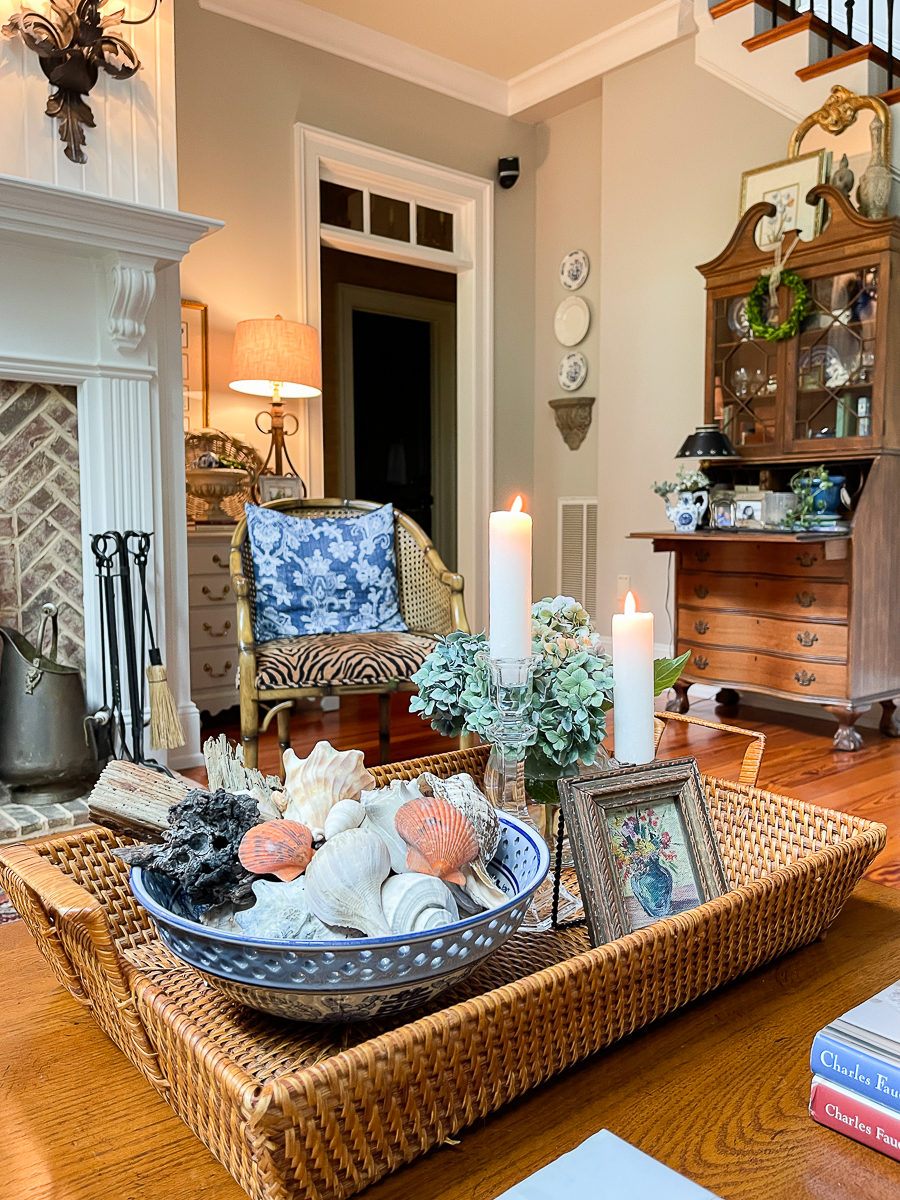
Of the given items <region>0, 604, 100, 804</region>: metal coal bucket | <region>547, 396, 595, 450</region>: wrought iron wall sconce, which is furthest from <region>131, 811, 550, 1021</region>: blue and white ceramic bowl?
<region>547, 396, 595, 450</region>: wrought iron wall sconce

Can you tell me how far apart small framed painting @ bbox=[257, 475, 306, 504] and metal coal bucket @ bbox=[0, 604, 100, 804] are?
1348 mm

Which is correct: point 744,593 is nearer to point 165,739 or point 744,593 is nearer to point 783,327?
point 783,327

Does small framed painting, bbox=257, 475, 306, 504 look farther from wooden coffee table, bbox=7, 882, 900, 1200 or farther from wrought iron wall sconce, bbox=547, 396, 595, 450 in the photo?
wooden coffee table, bbox=7, 882, 900, 1200

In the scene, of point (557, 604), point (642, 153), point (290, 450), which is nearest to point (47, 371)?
point (290, 450)

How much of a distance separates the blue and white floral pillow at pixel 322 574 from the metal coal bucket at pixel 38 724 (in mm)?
557

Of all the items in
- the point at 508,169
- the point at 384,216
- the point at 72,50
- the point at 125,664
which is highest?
the point at 508,169

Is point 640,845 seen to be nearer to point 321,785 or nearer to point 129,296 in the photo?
point 321,785

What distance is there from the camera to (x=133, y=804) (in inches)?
28.6

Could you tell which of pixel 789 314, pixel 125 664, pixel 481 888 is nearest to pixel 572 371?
pixel 789 314

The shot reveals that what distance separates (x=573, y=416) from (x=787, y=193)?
1593 millimetres

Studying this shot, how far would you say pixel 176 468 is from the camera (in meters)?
2.84

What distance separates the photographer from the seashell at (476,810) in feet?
2.28

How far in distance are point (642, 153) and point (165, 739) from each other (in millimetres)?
3445

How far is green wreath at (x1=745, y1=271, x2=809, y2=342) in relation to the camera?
3.30 m
